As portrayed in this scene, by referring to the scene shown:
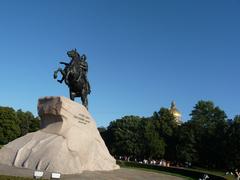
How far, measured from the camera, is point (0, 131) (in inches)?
2965

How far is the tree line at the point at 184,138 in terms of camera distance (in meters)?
61.1

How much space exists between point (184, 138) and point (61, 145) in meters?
48.9

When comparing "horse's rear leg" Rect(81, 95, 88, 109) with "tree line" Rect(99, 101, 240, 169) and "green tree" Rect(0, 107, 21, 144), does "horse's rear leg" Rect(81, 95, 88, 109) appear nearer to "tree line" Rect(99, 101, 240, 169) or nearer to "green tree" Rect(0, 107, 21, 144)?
"tree line" Rect(99, 101, 240, 169)

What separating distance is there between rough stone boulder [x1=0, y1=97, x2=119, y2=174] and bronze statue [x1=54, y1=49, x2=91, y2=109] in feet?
7.12

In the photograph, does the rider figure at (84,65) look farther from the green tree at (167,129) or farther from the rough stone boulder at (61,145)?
the green tree at (167,129)

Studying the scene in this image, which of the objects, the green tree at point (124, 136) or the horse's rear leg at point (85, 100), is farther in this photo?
the green tree at point (124, 136)

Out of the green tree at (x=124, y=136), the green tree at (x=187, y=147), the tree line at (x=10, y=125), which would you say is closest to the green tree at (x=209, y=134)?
the green tree at (x=187, y=147)

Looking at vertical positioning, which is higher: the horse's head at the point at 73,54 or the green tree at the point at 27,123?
the green tree at the point at 27,123

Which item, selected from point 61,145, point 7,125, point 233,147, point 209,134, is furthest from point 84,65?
point 7,125

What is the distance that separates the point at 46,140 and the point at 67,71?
553 cm

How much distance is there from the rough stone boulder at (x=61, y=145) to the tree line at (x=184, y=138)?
35.4 m

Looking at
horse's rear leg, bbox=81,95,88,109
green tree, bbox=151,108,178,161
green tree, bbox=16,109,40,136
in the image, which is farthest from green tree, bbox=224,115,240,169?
green tree, bbox=16,109,40,136

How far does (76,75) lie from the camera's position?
28828 mm

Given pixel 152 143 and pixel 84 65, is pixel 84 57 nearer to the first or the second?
pixel 84 65
